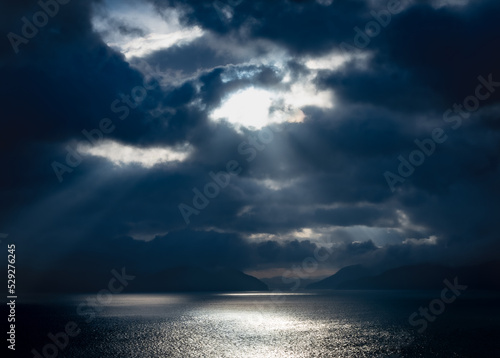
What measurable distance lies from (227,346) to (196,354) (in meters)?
11.2

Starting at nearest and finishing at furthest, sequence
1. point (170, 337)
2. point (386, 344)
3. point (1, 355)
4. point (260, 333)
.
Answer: point (1, 355)
point (386, 344)
point (170, 337)
point (260, 333)

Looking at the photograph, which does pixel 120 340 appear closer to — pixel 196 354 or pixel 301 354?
pixel 196 354

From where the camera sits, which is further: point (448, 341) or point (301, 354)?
point (448, 341)

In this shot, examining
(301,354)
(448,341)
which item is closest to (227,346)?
(301,354)

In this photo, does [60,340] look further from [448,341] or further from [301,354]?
[448,341]

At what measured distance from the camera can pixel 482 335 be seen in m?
93.8

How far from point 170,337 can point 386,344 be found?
186 feet

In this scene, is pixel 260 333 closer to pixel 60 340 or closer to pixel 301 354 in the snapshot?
pixel 301 354

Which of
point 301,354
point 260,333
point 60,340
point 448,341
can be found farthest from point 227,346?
point 448,341

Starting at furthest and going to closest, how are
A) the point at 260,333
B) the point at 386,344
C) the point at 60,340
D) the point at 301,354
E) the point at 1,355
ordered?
1. the point at 260,333
2. the point at 60,340
3. the point at 386,344
4. the point at 301,354
5. the point at 1,355

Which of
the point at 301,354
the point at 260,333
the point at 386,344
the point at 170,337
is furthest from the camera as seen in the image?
the point at 260,333

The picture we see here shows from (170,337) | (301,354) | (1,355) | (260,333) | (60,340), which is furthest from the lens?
(260,333)

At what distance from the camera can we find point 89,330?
112938 millimetres

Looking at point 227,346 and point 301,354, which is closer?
point 301,354
